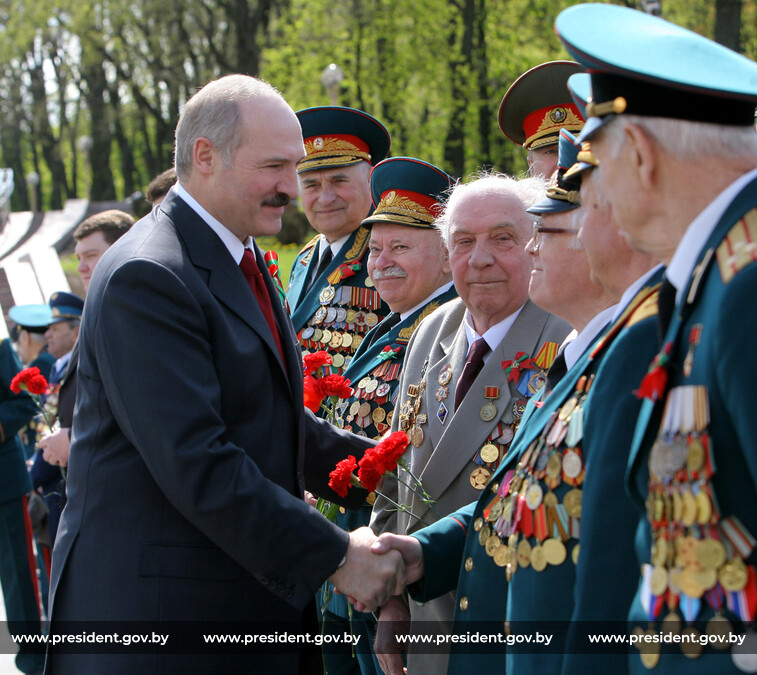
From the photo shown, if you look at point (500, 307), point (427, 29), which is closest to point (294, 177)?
point (500, 307)

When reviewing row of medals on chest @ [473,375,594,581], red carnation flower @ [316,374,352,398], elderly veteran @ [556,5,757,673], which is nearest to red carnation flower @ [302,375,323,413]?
red carnation flower @ [316,374,352,398]

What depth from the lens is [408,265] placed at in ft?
13.7

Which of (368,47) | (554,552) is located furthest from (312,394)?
(368,47)

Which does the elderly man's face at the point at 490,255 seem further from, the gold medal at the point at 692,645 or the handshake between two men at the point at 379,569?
the gold medal at the point at 692,645

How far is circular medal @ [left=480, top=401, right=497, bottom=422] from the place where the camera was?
9.83 feet

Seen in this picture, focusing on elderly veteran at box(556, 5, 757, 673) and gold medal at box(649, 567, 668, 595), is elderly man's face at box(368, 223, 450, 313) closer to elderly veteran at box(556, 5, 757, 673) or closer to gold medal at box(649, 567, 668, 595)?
elderly veteran at box(556, 5, 757, 673)

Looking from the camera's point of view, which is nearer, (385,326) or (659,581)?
(659,581)

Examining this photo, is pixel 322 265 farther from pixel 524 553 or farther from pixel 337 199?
pixel 524 553

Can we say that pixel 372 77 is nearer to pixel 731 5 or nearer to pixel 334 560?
pixel 731 5

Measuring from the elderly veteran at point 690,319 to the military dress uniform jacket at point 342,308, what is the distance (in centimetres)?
313

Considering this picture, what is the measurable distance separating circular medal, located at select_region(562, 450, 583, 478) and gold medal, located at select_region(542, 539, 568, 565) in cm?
15

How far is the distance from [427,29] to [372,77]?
186cm

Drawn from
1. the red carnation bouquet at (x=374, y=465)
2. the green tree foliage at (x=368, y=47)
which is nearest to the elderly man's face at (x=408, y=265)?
the red carnation bouquet at (x=374, y=465)

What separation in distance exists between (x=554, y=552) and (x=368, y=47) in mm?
23180
